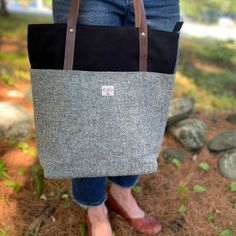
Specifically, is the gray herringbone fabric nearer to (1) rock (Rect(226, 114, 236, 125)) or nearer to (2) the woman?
(2) the woman

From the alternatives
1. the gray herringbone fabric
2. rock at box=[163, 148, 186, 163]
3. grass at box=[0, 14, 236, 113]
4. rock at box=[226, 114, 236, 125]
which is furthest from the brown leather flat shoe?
grass at box=[0, 14, 236, 113]

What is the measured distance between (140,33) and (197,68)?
3988mm

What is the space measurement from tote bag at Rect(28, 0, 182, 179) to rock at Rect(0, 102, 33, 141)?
3.97 ft

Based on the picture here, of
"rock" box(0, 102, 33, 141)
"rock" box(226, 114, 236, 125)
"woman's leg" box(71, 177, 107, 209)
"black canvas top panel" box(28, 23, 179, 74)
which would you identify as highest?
"black canvas top panel" box(28, 23, 179, 74)

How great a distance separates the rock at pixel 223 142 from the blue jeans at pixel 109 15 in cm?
141

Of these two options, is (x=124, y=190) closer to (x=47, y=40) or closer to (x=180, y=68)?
(x=47, y=40)

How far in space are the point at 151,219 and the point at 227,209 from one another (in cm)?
58

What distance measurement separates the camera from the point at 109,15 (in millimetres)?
1365

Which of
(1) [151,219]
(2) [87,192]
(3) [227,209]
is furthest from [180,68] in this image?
(2) [87,192]

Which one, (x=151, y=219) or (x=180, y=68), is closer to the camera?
(x=151, y=219)

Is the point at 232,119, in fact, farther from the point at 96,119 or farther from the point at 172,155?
the point at 96,119

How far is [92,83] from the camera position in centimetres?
130

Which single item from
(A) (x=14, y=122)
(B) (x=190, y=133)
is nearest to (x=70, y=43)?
(A) (x=14, y=122)

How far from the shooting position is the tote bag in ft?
4.23
